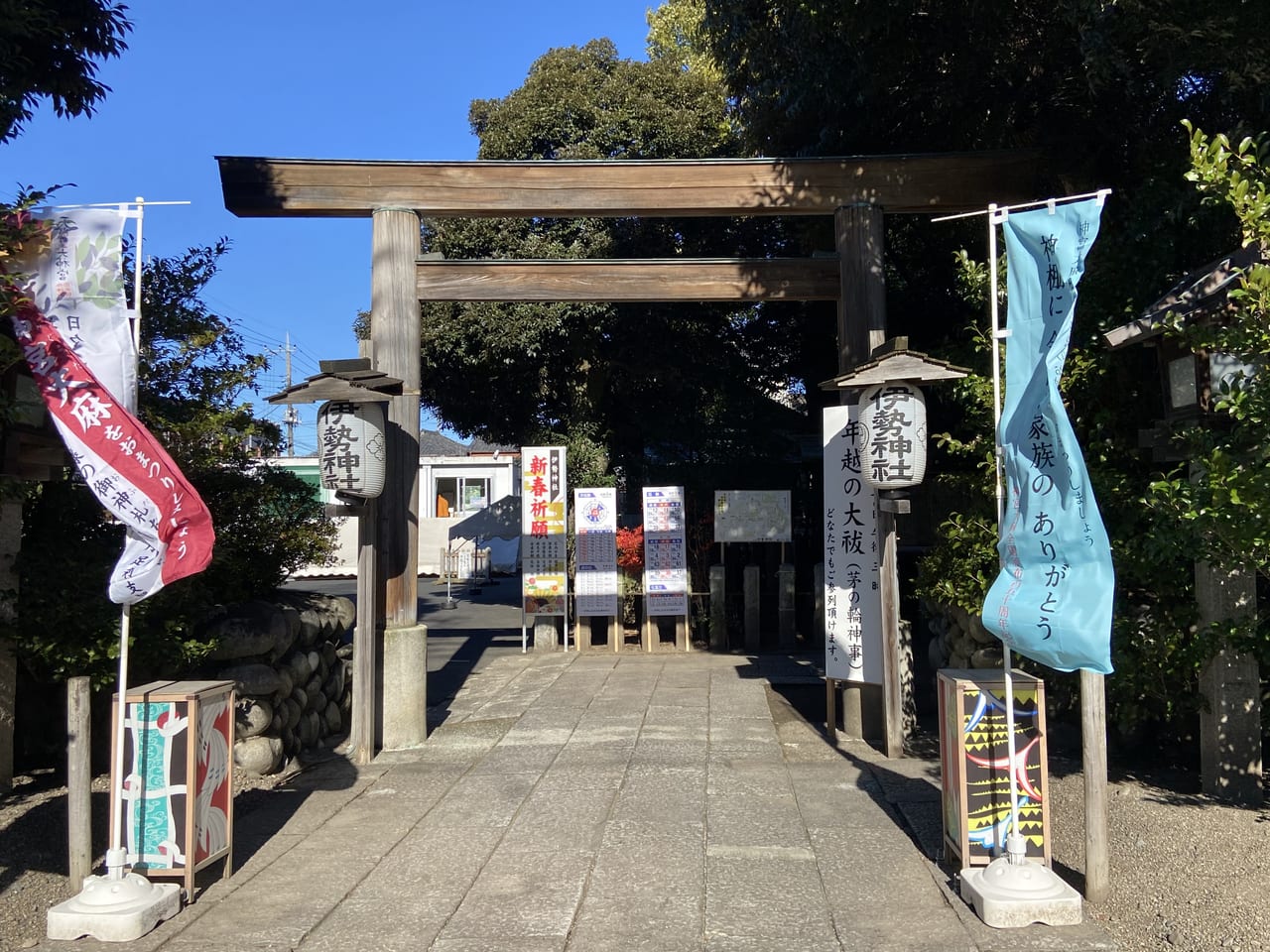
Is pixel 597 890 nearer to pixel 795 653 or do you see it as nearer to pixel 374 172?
pixel 374 172

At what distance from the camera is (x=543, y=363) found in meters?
15.8

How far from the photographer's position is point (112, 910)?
4.30m

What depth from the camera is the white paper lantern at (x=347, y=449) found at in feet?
23.4

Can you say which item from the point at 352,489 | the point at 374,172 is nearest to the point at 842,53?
the point at 374,172

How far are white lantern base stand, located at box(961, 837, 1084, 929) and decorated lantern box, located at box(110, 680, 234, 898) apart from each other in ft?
12.1

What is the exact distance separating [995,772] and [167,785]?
13.2ft

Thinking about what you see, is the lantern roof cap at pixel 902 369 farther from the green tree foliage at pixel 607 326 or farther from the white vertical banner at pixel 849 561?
the green tree foliage at pixel 607 326

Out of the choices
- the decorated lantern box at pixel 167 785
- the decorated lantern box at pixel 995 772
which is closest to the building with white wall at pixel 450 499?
the decorated lantern box at pixel 167 785

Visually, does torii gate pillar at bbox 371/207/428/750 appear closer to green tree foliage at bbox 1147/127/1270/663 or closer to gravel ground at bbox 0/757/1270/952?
gravel ground at bbox 0/757/1270/952

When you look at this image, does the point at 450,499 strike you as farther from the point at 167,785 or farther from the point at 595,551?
the point at 167,785

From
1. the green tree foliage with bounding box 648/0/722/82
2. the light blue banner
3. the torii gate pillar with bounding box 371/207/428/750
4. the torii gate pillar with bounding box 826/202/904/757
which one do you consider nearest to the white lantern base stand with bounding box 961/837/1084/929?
the light blue banner

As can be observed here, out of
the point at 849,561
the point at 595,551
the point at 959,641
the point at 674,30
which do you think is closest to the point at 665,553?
the point at 595,551

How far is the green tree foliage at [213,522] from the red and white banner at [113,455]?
106cm

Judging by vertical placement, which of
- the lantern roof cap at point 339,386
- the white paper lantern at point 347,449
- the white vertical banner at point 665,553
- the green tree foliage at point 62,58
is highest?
the green tree foliage at point 62,58
